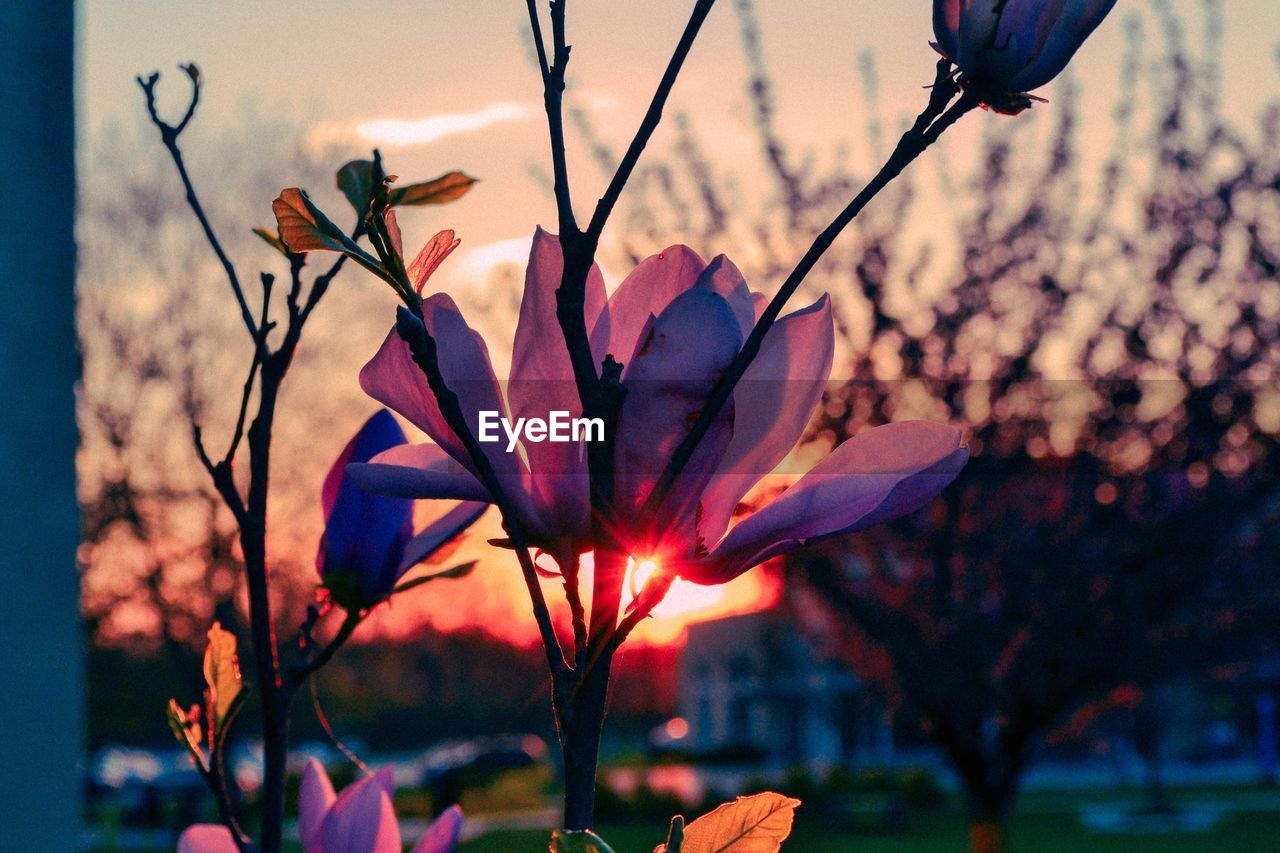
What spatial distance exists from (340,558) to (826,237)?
346mm

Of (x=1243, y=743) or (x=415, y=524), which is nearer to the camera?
(x=415, y=524)

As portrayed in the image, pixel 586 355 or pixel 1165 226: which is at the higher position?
pixel 1165 226

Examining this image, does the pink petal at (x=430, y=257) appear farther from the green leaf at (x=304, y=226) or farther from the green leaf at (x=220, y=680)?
the green leaf at (x=220, y=680)

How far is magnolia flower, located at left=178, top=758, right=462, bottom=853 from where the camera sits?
666mm

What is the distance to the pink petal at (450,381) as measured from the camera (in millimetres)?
499

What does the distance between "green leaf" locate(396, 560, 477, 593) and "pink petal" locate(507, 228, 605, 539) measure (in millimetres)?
263

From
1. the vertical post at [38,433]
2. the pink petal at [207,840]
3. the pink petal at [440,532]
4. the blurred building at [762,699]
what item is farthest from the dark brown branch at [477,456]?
the blurred building at [762,699]

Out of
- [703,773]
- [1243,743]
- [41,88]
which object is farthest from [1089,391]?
[1243,743]

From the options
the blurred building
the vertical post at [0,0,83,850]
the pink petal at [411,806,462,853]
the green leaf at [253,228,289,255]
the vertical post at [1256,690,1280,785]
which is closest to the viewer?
the pink petal at [411,806,462,853]

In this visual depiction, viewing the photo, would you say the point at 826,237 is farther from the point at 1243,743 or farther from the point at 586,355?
the point at 1243,743

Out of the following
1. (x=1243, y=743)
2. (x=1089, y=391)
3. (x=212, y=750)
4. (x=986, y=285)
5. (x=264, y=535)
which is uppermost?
(x=986, y=285)

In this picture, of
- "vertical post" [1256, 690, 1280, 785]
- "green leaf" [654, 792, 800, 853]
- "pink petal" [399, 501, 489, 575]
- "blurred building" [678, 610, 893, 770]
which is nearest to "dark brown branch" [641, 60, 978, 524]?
"green leaf" [654, 792, 800, 853]

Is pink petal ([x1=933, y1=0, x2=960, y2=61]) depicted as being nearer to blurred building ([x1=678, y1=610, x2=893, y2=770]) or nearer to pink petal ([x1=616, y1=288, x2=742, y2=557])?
pink petal ([x1=616, y1=288, x2=742, y2=557])

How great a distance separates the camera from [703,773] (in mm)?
31531
